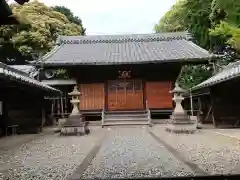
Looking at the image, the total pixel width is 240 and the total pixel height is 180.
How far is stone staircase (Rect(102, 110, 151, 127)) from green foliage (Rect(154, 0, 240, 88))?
6.29 m

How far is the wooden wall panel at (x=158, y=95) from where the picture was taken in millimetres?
24766

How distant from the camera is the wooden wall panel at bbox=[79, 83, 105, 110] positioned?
25.0 metres

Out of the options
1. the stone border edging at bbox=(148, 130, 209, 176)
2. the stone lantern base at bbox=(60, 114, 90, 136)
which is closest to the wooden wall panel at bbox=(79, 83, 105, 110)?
the stone lantern base at bbox=(60, 114, 90, 136)

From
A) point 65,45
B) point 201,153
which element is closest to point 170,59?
point 65,45

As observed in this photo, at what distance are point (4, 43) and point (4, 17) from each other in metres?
29.0

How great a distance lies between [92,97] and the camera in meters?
25.1

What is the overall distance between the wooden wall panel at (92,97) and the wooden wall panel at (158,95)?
3187mm

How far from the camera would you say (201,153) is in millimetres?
9930

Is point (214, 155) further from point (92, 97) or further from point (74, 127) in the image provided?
point (92, 97)

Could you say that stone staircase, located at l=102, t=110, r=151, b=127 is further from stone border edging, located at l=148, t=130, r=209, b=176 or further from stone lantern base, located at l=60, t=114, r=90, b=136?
stone border edging, located at l=148, t=130, r=209, b=176

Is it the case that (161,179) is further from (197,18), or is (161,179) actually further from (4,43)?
(4,43)

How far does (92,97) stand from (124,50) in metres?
4.73

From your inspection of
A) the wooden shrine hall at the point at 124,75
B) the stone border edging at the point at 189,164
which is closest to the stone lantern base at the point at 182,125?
the stone border edging at the point at 189,164

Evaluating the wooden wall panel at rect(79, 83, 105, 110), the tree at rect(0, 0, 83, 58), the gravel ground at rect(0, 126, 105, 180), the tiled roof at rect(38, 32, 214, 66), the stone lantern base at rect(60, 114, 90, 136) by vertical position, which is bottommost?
the gravel ground at rect(0, 126, 105, 180)
